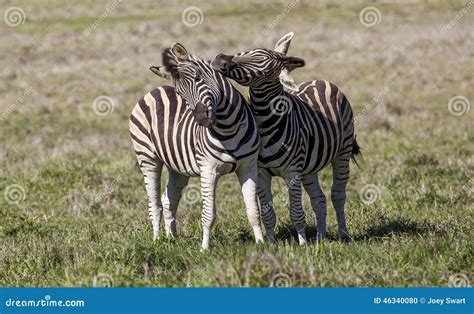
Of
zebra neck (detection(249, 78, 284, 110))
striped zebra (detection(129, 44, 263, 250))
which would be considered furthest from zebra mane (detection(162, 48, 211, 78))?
zebra neck (detection(249, 78, 284, 110))

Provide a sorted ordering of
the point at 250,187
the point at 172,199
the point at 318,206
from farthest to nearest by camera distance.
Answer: the point at 172,199
the point at 318,206
the point at 250,187

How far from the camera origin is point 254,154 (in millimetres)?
7223

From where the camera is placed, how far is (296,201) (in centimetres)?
767

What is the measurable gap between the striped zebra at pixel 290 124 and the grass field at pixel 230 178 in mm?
580

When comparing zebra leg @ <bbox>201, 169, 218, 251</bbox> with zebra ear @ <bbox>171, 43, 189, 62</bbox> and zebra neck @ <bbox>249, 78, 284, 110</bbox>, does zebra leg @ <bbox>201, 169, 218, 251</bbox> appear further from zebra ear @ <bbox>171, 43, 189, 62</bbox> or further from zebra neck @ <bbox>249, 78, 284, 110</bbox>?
zebra ear @ <bbox>171, 43, 189, 62</bbox>

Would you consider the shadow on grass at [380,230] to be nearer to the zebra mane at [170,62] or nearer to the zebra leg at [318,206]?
the zebra leg at [318,206]

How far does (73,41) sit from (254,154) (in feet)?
108

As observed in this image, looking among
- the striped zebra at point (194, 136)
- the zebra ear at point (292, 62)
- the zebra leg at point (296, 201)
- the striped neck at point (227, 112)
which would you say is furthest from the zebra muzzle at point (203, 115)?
the zebra leg at point (296, 201)

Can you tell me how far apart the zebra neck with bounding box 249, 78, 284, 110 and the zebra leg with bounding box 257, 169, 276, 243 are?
0.73 metres

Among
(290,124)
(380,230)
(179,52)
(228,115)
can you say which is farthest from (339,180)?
(179,52)

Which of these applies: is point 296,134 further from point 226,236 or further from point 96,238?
point 96,238

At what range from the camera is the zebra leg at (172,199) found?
878 cm

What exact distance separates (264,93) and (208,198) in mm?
1167

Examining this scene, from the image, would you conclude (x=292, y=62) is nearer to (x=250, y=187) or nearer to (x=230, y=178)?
(x=250, y=187)
